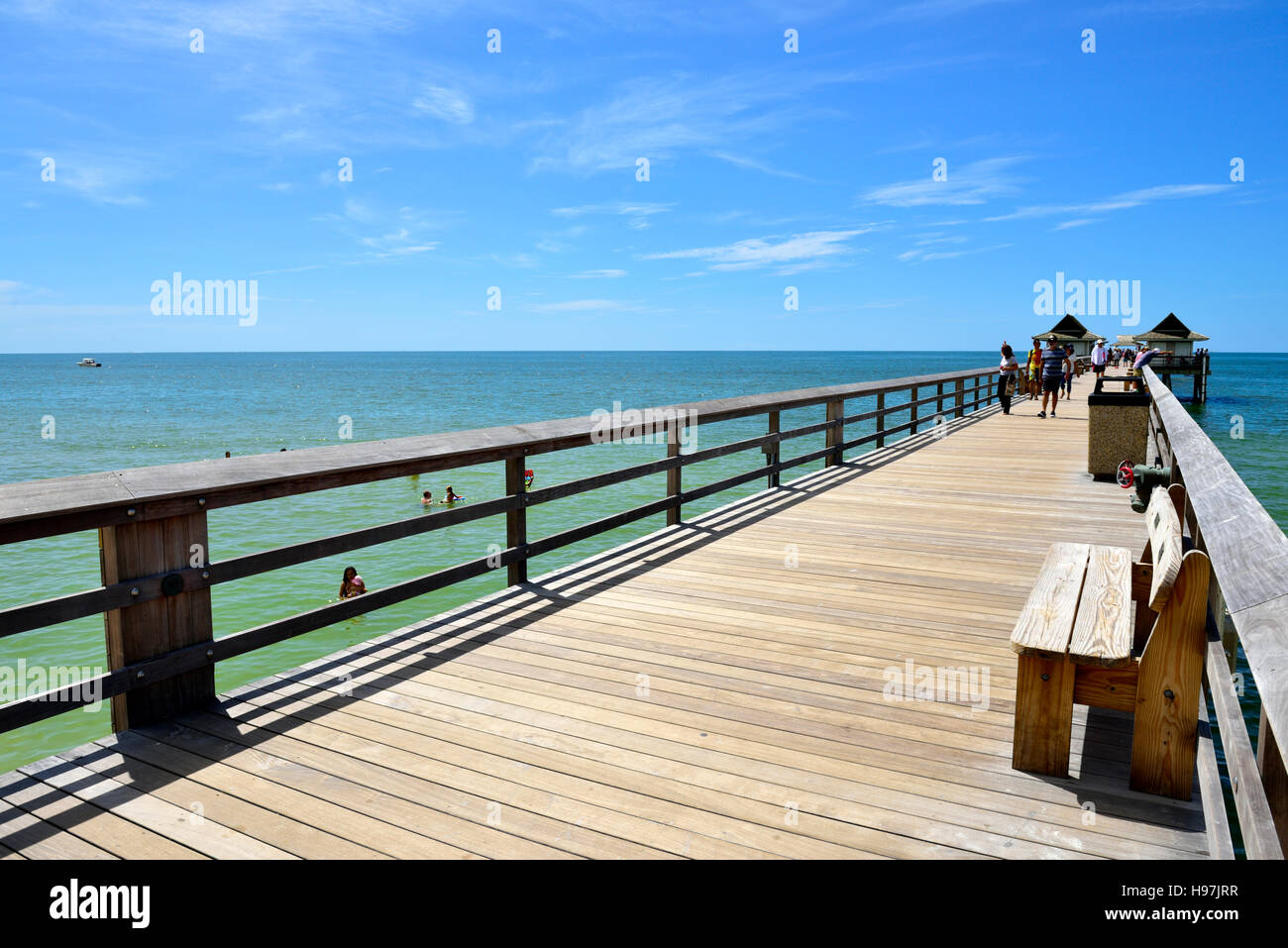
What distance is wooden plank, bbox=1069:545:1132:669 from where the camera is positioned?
117 inches

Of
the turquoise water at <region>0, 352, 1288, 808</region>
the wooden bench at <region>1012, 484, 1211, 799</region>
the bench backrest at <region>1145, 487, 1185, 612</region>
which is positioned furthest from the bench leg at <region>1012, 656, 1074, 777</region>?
the turquoise water at <region>0, 352, 1288, 808</region>

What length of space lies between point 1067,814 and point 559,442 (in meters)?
3.58

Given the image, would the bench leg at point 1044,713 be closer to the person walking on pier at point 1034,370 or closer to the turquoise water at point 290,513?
the turquoise water at point 290,513

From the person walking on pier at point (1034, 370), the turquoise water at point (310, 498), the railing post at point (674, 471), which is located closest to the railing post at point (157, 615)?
the railing post at point (674, 471)

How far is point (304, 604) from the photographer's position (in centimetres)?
1392

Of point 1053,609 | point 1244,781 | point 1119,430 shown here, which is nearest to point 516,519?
point 1053,609

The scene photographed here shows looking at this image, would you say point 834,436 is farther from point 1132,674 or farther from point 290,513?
point 290,513

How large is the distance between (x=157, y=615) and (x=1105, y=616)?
373 cm

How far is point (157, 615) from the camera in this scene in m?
3.44

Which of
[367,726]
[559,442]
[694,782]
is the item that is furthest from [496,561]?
[694,782]

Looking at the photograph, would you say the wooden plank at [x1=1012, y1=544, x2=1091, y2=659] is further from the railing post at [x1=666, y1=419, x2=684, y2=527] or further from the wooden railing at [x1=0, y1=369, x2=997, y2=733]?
the railing post at [x1=666, y1=419, x2=684, y2=527]

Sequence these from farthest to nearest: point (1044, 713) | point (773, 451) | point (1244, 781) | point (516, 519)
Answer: point (773, 451), point (516, 519), point (1044, 713), point (1244, 781)

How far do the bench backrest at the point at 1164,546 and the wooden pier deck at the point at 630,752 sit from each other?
24.2 inches

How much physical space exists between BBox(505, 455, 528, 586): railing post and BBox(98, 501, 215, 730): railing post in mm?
1989
